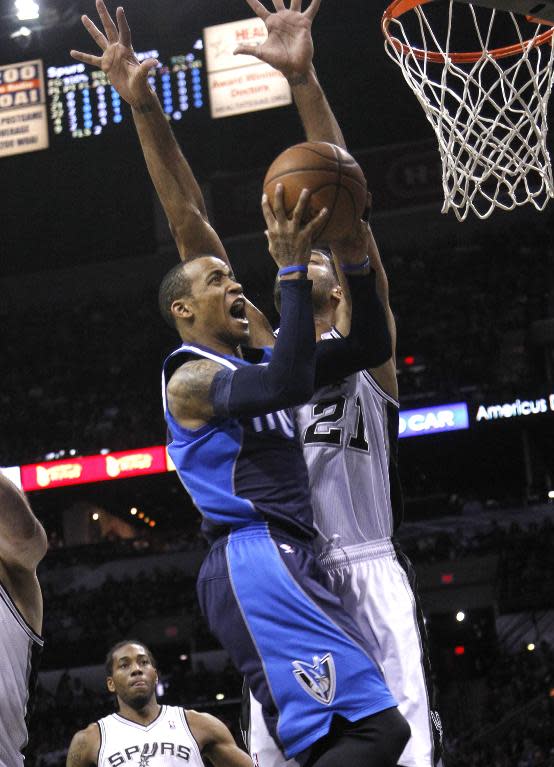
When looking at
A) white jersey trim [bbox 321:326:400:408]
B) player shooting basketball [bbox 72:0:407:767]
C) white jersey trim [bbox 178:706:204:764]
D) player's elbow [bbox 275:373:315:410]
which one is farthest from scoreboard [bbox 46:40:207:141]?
player's elbow [bbox 275:373:315:410]

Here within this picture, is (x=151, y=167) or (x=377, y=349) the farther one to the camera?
(x=151, y=167)

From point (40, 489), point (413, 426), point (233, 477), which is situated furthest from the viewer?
point (40, 489)

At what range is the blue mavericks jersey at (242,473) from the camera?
2783mm

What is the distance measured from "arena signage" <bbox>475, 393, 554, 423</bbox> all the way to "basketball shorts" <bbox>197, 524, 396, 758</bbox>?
13.7m

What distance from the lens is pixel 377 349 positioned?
9.87 ft

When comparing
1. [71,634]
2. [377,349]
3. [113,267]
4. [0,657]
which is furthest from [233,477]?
[113,267]

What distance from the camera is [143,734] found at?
5984 mm

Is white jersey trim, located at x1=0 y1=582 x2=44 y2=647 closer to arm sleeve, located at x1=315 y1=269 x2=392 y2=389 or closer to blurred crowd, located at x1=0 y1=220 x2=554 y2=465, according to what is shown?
arm sleeve, located at x1=315 y1=269 x2=392 y2=389

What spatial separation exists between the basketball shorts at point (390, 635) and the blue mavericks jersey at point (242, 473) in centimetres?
31

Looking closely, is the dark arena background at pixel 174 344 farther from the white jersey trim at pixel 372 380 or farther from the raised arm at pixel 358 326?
the raised arm at pixel 358 326

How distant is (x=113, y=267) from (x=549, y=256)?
7.93 m

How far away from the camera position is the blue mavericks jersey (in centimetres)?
278

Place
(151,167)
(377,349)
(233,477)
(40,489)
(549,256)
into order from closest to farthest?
1. (233,477)
2. (377,349)
3. (151,167)
4. (40,489)
5. (549,256)

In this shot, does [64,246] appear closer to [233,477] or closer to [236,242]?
[236,242]
